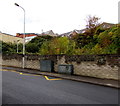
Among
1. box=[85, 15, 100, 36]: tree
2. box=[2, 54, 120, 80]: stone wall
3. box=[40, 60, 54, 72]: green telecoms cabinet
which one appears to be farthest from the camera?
box=[85, 15, 100, 36]: tree

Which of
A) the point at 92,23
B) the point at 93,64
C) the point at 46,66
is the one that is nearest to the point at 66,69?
the point at 93,64

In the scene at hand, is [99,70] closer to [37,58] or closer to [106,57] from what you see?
[106,57]

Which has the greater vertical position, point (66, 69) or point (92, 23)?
point (92, 23)

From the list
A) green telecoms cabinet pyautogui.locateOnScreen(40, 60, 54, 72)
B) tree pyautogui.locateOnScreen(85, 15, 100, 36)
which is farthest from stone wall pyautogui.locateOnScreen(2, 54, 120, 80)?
tree pyautogui.locateOnScreen(85, 15, 100, 36)

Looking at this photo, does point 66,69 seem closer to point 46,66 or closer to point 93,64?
point 93,64

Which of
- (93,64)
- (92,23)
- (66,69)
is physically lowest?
(66,69)

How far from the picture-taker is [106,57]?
755 centimetres

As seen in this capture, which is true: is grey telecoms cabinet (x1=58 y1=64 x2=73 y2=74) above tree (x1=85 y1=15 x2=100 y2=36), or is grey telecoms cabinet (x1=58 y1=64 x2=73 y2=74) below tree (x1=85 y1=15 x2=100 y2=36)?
below

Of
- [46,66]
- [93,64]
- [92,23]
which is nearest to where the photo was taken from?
[93,64]

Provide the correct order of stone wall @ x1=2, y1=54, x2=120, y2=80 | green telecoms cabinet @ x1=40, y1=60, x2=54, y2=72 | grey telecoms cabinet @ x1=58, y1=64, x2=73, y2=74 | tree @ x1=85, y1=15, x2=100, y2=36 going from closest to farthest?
stone wall @ x1=2, y1=54, x2=120, y2=80 < grey telecoms cabinet @ x1=58, y1=64, x2=73, y2=74 < green telecoms cabinet @ x1=40, y1=60, x2=54, y2=72 < tree @ x1=85, y1=15, x2=100, y2=36

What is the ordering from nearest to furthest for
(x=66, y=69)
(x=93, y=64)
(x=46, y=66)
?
(x=93, y=64) → (x=66, y=69) → (x=46, y=66)

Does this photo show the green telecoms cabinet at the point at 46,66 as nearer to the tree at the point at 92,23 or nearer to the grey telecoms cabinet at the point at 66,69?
the grey telecoms cabinet at the point at 66,69

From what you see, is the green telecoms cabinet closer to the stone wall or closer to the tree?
the stone wall

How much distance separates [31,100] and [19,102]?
417 millimetres
